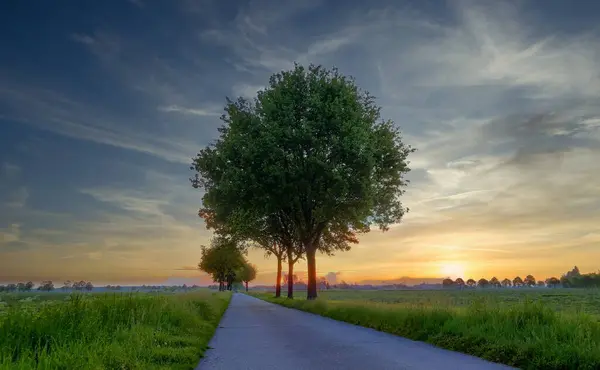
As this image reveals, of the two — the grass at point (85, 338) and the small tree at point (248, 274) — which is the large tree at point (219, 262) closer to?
Answer: the small tree at point (248, 274)

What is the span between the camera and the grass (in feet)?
28.5

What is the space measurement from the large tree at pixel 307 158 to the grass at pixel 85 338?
19796mm

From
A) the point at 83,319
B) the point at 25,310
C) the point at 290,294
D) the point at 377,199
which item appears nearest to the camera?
the point at 25,310

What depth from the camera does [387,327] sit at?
58.9 ft

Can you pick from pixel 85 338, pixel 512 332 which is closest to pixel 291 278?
pixel 512 332

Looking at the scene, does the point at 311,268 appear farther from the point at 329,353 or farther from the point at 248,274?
the point at 248,274

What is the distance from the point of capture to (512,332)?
491 inches

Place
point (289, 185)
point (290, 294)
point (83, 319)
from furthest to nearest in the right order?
point (290, 294) < point (289, 185) < point (83, 319)

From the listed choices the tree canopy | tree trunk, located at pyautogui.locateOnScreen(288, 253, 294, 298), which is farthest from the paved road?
the tree canopy

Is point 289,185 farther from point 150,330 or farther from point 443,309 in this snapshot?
point 150,330

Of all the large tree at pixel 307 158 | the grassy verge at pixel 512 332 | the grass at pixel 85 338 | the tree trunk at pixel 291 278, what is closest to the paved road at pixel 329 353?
the grassy verge at pixel 512 332

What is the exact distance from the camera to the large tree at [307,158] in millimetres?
34344

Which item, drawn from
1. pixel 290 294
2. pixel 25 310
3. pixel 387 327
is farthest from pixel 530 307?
pixel 290 294

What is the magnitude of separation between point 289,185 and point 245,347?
2108cm
